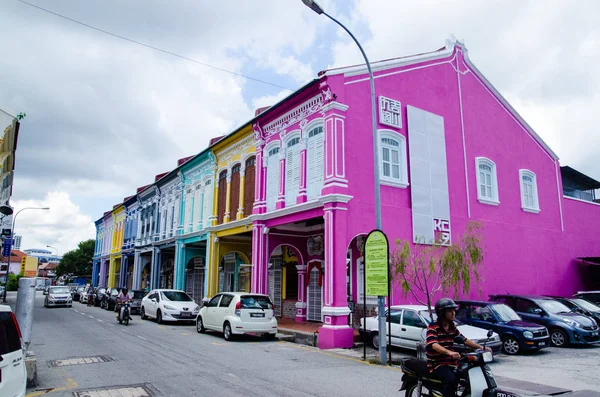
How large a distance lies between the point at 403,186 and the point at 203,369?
32.4ft

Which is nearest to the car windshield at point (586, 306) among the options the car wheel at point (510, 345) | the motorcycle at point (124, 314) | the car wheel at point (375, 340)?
the car wheel at point (510, 345)

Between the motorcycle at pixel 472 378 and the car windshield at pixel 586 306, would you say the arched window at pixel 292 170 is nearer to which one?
the car windshield at pixel 586 306

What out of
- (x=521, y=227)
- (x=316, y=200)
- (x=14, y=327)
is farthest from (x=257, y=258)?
(x=14, y=327)

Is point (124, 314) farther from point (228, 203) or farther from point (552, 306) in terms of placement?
point (552, 306)

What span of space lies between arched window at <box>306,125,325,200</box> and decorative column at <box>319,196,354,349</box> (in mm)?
1414

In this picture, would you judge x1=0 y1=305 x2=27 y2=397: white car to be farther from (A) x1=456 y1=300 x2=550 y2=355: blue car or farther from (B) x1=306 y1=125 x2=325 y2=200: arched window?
(A) x1=456 y1=300 x2=550 y2=355: blue car

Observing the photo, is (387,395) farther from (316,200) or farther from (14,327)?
(316,200)

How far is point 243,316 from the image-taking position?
1466 cm

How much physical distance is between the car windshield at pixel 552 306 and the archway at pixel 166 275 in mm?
27184

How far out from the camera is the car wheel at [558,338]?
14.1 m

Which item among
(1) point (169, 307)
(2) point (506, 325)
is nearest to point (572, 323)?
(2) point (506, 325)

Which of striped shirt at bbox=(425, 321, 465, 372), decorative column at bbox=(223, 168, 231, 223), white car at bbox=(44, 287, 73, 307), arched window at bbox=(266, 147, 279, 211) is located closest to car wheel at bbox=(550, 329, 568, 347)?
arched window at bbox=(266, 147, 279, 211)

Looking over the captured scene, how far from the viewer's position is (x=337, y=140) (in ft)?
49.9

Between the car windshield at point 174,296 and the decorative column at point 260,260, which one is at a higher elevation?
the decorative column at point 260,260
